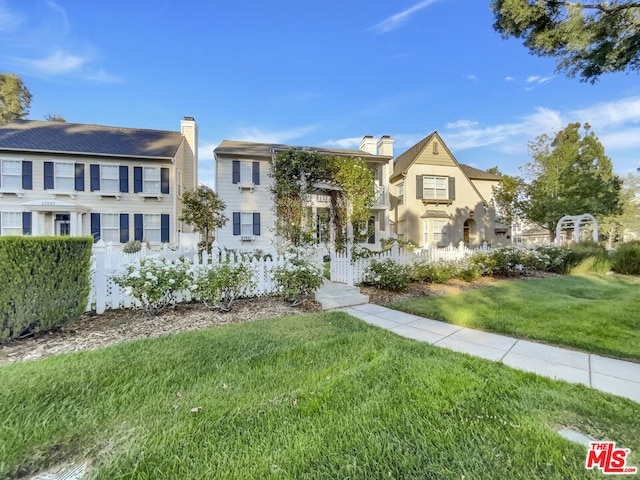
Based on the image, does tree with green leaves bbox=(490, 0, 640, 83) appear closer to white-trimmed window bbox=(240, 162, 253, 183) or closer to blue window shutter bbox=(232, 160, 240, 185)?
white-trimmed window bbox=(240, 162, 253, 183)

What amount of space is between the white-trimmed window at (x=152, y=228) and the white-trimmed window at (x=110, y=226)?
53.8 inches

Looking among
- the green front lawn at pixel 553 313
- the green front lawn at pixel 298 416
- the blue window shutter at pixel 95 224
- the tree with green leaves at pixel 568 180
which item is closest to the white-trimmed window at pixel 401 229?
the tree with green leaves at pixel 568 180

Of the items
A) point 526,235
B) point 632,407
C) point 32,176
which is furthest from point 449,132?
point 526,235

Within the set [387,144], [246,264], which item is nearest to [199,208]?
[246,264]

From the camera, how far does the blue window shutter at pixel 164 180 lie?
1597cm

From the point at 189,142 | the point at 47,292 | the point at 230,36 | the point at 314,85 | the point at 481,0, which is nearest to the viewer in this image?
the point at 47,292

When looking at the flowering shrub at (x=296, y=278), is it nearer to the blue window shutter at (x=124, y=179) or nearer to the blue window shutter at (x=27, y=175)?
the blue window shutter at (x=124, y=179)

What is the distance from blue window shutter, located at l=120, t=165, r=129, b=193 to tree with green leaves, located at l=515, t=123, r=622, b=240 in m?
26.9

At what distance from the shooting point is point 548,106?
1323cm

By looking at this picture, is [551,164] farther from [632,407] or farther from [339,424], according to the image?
[339,424]

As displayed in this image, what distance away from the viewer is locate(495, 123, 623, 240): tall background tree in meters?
20.5

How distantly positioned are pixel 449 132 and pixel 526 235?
28.3 m

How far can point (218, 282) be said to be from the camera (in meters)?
5.52

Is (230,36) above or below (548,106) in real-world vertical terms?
above
